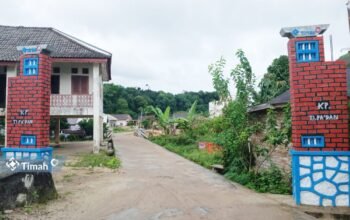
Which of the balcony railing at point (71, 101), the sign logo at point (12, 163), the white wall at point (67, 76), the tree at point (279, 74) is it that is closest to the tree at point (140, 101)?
the tree at point (279, 74)

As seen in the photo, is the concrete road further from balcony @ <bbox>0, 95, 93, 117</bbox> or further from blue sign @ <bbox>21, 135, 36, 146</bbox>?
balcony @ <bbox>0, 95, 93, 117</bbox>

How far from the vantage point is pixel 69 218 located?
489 cm

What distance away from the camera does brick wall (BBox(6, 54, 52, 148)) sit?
6266 mm

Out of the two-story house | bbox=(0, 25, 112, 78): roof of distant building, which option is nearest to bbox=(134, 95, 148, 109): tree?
bbox=(0, 25, 112, 78): roof of distant building

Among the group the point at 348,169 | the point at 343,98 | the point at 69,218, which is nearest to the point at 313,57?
the point at 343,98

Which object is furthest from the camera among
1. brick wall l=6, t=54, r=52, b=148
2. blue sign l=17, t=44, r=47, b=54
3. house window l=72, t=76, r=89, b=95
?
house window l=72, t=76, r=89, b=95

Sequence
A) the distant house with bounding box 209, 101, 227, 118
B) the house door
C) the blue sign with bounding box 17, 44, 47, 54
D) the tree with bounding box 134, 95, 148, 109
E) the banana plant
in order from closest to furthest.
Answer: the blue sign with bounding box 17, 44, 47, 54
the distant house with bounding box 209, 101, 227, 118
the house door
the banana plant
the tree with bounding box 134, 95, 148, 109

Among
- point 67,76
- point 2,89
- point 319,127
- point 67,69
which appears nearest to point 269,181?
point 319,127

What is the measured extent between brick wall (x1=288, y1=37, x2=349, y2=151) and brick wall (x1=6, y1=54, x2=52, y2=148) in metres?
4.95

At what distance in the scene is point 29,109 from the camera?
629 centimetres

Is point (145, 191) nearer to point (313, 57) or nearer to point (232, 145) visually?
point (232, 145)

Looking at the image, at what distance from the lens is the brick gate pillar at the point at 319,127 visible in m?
5.29

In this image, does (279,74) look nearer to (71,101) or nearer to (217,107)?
(217,107)

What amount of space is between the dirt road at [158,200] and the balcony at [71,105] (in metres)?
6.99
